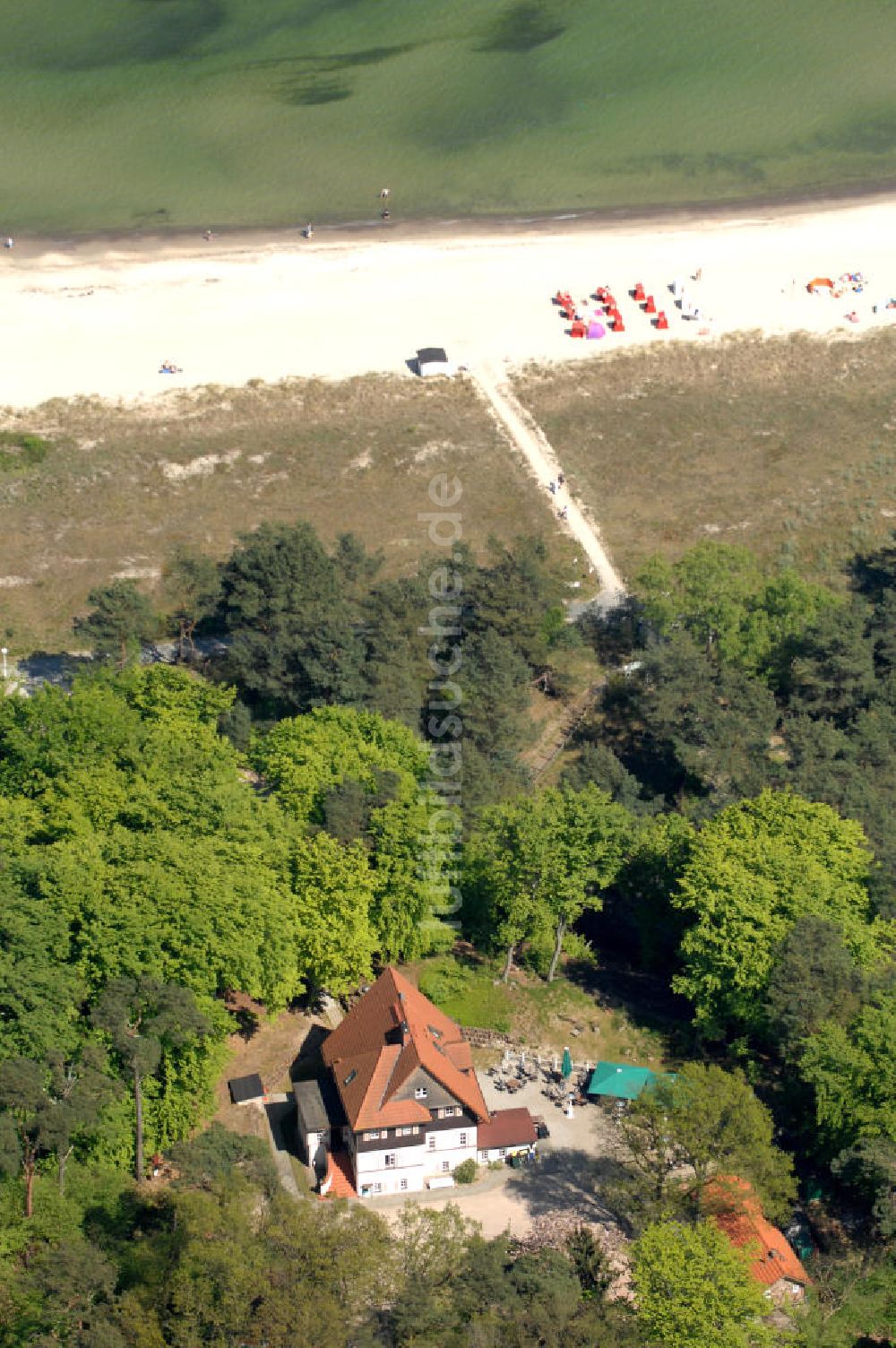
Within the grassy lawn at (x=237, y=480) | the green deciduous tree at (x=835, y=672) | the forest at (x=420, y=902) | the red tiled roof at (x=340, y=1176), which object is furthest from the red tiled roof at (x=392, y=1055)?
the grassy lawn at (x=237, y=480)

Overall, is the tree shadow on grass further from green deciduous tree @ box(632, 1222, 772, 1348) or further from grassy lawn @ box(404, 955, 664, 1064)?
green deciduous tree @ box(632, 1222, 772, 1348)

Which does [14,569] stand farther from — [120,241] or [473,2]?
[473,2]

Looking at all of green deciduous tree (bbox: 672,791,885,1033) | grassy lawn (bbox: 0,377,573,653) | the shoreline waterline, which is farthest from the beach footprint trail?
green deciduous tree (bbox: 672,791,885,1033)

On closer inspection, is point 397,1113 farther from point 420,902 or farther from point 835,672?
point 835,672

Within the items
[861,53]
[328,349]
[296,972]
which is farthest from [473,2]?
[296,972]

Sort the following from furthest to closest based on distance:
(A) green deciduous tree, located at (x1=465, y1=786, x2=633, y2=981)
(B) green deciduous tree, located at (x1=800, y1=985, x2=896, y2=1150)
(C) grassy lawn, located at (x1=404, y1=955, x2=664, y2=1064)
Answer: (A) green deciduous tree, located at (x1=465, y1=786, x2=633, y2=981) → (C) grassy lawn, located at (x1=404, y1=955, x2=664, y2=1064) → (B) green deciduous tree, located at (x1=800, y1=985, x2=896, y2=1150)
